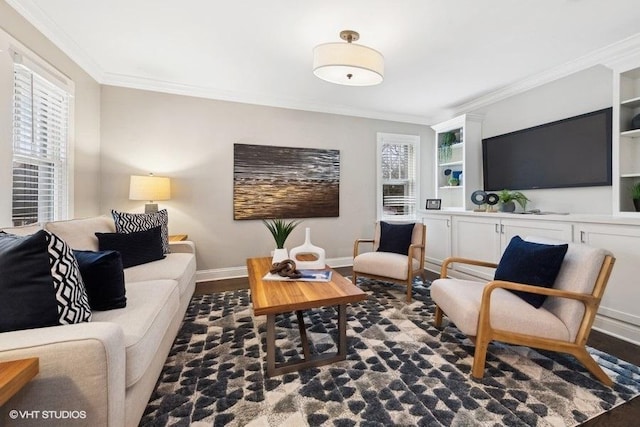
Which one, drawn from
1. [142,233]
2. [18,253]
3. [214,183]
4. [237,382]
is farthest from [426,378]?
[214,183]

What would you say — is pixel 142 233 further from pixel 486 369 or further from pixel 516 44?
pixel 516 44

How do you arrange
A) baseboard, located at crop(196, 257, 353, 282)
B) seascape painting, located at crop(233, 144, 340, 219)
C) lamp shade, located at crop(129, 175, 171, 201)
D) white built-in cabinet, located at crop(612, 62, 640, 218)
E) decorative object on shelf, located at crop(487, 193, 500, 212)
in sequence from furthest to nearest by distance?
seascape painting, located at crop(233, 144, 340, 219) < baseboard, located at crop(196, 257, 353, 282) < decorative object on shelf, located at crop(487, 193, 500, 212) < lamp shade, located at crop(129, 175, 171, 201) < white built-in cabinet, located at crop(612, 62, 640, 218)

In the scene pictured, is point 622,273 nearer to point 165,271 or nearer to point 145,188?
point 165,271

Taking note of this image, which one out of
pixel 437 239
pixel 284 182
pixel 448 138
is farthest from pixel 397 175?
pixel 284 182

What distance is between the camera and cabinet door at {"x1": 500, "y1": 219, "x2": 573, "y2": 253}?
8.42 ft

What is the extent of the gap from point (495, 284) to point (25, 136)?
3543 mm

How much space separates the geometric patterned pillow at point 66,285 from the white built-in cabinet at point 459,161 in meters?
4.12

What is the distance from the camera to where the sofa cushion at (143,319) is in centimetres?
→ 120

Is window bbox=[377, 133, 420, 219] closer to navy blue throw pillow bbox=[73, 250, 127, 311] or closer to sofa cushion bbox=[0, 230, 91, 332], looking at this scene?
navy blue throw pillow bbox=[73, 250, 127, 311]

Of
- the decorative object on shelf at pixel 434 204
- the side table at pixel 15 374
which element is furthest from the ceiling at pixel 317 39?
the side table at pixel 15 374

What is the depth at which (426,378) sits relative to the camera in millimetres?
1688

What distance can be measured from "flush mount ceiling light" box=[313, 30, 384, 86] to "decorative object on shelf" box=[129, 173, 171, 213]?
2.16 m

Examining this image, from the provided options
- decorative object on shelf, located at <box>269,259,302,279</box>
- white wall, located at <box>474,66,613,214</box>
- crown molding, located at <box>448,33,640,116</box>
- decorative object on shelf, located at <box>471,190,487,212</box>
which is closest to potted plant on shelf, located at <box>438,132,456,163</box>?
crown molding, located at <box>448,33,640,116</box>

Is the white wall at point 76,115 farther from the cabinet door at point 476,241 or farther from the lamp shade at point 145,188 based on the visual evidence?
the cabinet door at point 476,241
